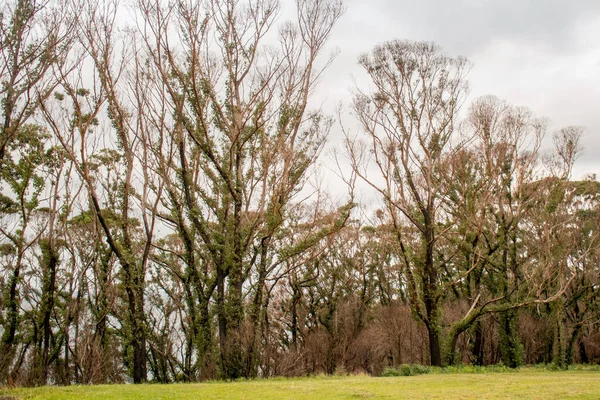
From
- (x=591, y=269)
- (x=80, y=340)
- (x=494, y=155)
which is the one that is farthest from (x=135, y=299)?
(x=591, y=269)

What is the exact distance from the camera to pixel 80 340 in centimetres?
2439

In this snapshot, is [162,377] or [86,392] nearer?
[86,392]

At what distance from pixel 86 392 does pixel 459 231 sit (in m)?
18.6

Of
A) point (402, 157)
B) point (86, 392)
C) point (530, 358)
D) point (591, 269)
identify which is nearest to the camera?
point (86, 392)

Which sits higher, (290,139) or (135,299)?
(290,139)

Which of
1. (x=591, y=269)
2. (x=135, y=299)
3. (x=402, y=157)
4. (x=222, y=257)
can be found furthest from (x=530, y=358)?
(x=135, y=299)

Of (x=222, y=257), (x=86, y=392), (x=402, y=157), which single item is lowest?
(x=86, y=392)

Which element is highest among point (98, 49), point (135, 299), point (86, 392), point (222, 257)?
point (98, 49)

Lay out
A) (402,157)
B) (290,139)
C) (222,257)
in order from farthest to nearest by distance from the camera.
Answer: (402,157) → (290,139) → (222,257)

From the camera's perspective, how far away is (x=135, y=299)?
20625 mm

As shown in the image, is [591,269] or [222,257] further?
[591,269]

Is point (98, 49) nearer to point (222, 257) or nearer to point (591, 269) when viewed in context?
point (222, 257)

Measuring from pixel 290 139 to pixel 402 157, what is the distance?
5456 millimetres

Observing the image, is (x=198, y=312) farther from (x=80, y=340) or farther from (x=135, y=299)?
(x=80, y=340)
